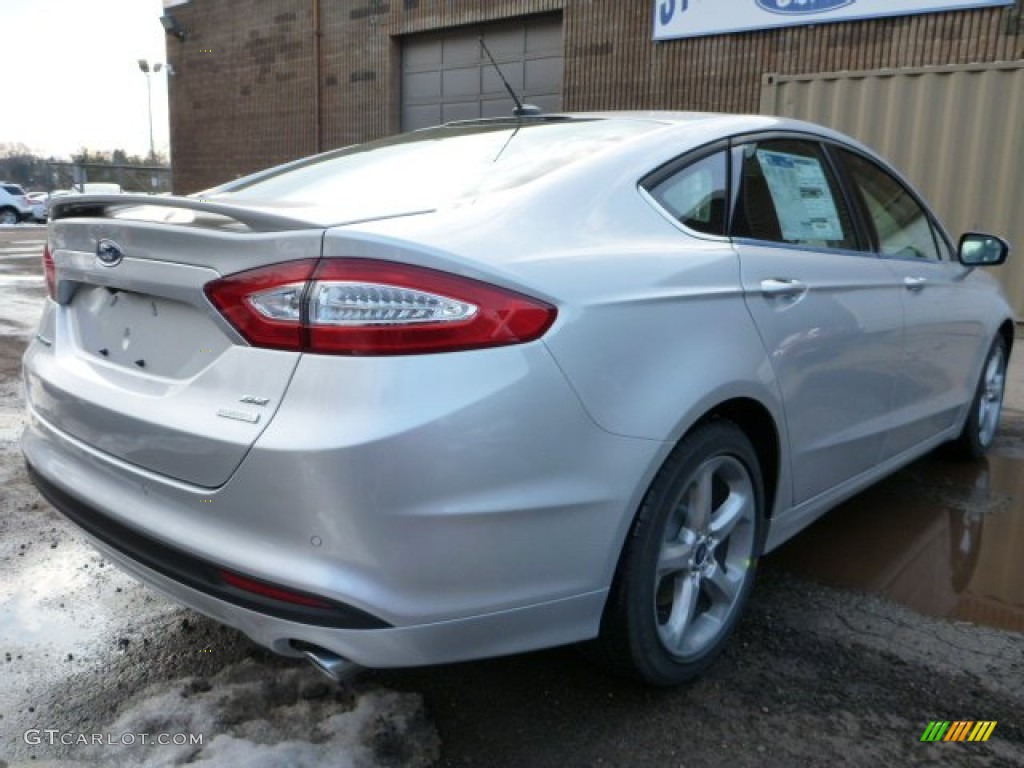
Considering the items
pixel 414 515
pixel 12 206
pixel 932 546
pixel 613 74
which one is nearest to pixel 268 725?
pixel 414 515

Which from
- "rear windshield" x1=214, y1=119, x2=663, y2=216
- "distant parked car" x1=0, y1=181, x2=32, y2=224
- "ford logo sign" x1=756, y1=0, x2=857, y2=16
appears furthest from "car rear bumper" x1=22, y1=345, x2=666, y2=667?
"distant parked car" x1=0, y1=181, x2=32, y2=224

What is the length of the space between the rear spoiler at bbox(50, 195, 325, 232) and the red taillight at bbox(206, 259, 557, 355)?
10 cm

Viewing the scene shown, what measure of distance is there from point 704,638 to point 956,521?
201cm

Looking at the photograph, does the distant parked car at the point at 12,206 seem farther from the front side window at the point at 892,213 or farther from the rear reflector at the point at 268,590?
the rear reflector at the point at 268,590

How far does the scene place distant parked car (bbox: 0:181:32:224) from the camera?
Answer: 32.0m

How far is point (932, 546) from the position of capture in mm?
3580

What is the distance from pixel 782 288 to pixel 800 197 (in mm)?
596

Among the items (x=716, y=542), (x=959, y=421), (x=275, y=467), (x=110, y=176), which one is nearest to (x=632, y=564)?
(x=716, y=542)

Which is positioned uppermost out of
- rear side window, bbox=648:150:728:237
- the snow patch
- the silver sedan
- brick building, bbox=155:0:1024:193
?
brick building, bbox=155:0:1024:193

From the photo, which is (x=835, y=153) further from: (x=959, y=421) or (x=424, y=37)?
(x=424, y=37)

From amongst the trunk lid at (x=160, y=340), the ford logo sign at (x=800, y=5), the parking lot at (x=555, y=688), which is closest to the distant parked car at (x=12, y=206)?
the ford logo sign at (x=800, y=5)

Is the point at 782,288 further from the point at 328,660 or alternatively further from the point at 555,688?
the point at 328,660

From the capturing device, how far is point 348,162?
2875 millimetres

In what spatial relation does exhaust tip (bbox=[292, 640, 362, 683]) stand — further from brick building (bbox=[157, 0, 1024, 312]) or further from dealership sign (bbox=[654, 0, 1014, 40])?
dealership sign (bbox=[654, 0, 1014, 40])
